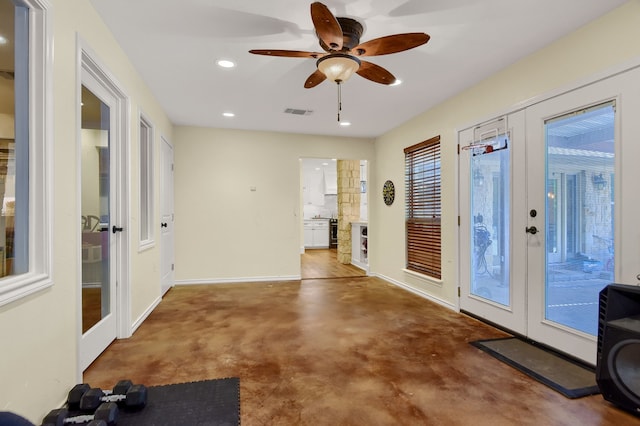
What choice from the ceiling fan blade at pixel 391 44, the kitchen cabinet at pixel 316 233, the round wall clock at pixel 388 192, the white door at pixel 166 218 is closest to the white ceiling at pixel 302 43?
the ceiling fan blade at pixel 391 44

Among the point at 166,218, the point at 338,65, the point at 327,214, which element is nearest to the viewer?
the point at 338,65

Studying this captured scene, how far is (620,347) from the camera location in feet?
5.75

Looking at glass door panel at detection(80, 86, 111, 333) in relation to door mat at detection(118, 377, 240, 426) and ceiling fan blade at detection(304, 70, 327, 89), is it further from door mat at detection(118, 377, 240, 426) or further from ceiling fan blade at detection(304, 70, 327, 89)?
ceiling fan blade at detection(304, 70, 327, 89)

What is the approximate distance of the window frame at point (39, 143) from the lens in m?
1.58

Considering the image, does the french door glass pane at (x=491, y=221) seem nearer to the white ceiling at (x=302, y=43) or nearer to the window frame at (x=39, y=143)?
the white ceiling at (x=302, y=43)

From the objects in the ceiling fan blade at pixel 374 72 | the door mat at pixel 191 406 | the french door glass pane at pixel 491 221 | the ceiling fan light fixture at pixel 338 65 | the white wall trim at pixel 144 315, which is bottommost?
the door mat at pixel 191 406

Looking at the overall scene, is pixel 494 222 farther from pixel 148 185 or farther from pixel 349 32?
pixel 148 185

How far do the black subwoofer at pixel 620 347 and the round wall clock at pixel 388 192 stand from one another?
11.3 feet

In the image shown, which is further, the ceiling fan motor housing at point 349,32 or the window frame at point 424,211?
the window frame at point 424,211

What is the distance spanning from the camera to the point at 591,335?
92.5 inches

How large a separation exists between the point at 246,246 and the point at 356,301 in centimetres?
211

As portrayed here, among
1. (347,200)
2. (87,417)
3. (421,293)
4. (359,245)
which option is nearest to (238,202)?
(359,245)

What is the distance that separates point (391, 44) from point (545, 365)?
2463 millimetres

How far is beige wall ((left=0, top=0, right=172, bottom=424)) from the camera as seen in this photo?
1439 mm
